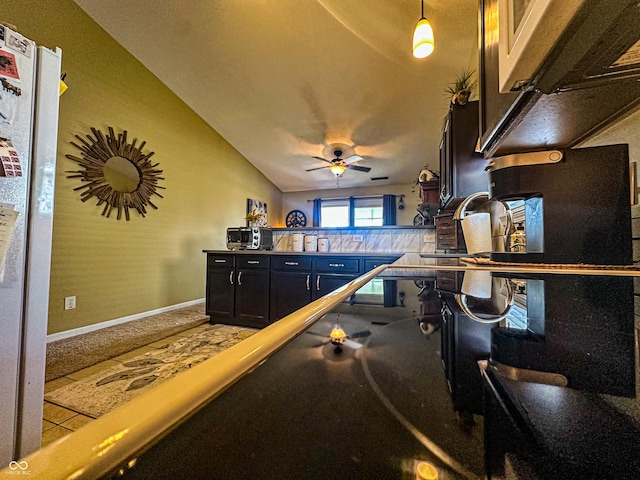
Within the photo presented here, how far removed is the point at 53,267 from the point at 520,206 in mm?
3688

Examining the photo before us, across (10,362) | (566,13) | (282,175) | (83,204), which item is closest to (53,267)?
(83,204)

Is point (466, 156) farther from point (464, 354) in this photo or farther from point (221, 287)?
point (221, 287)

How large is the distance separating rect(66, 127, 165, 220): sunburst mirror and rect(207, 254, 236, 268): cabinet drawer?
111cm

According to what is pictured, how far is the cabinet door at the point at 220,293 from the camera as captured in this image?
10.2 ft

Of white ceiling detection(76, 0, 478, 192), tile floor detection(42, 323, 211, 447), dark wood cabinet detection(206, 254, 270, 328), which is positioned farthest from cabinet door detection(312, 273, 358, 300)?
white ceiling detection(76, 0, 478, 192)

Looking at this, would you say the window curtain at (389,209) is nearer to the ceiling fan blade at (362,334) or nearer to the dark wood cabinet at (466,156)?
the dark wood cabinet at (466,156)

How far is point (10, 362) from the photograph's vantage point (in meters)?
0.84

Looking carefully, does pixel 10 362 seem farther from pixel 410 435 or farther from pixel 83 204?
pixel 83 204

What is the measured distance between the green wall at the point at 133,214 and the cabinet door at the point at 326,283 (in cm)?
227

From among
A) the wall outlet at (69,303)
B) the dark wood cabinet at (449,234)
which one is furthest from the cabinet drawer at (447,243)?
the wall outlet at (69,303)

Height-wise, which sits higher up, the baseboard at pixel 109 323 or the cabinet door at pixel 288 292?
the cabinet door at pixel 288 292

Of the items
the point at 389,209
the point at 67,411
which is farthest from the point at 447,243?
the point at 389,209

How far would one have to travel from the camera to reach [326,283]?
2.72 meters

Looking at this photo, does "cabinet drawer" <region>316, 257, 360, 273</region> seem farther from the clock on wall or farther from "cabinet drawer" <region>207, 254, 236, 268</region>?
the clock on wall
